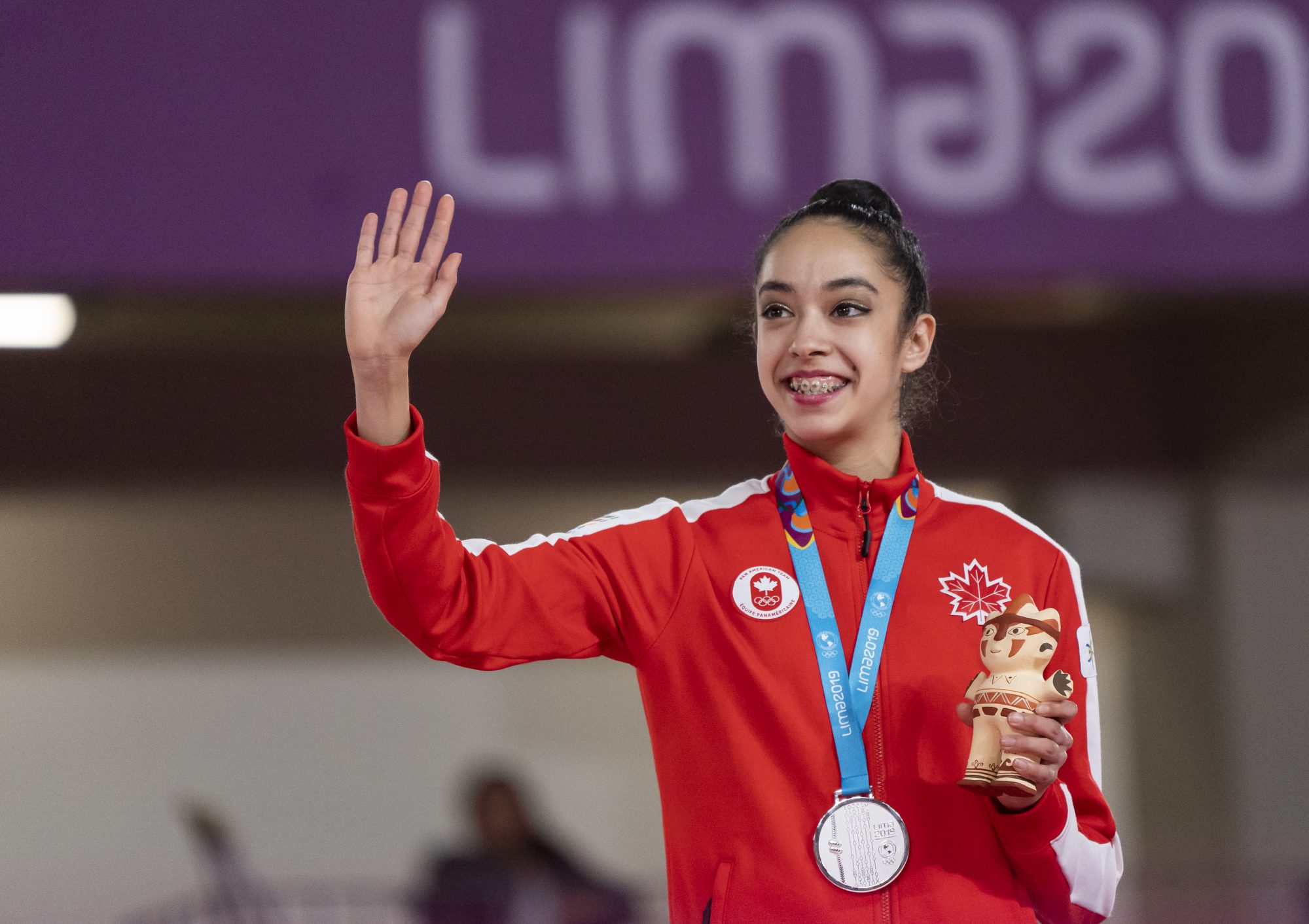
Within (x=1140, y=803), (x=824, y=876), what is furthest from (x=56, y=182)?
(x=1140, y=803)

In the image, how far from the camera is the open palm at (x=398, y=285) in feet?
5.51

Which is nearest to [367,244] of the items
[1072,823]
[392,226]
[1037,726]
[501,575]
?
[392,226]

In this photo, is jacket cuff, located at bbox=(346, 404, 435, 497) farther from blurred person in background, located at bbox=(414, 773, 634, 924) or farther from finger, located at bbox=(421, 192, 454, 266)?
blurred person in background, located at bbox=(414, 773, 634, 924)

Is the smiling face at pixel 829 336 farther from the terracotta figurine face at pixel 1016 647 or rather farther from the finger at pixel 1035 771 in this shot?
the finger at pixel 1035 771

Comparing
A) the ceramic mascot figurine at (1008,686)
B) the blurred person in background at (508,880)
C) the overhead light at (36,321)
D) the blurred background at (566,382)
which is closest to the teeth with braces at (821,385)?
the ceramic mascot figurine at (1008,686)

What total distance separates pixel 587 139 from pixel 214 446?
8.67 ft

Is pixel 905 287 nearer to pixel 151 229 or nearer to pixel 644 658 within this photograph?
pixel 644 658

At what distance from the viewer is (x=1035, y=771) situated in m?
1.63

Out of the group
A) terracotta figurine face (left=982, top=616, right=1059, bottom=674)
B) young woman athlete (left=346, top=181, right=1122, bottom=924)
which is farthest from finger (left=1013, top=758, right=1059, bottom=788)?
terracotta figurine face (left=982, top=616, right=1059, bottom=674)

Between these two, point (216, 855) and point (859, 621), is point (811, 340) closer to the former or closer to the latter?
point (859, 621)

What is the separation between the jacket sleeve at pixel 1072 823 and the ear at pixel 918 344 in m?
0.32

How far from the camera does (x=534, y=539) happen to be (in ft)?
6.21

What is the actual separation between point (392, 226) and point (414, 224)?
0.10 feet

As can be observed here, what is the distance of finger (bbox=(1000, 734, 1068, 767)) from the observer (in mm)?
1621
